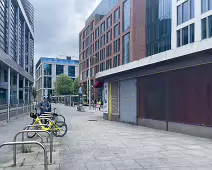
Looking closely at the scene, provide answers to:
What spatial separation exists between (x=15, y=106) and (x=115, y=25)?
37.5 metres

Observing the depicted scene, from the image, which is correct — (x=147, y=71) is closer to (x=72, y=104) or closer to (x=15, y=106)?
(x=15, y=106)

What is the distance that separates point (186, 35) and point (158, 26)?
25.9ft

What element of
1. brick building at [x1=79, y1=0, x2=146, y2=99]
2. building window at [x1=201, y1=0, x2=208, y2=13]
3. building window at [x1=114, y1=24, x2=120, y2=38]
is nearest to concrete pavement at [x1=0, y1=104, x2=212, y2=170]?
brick building at [x1=79, y1=0, x2=146, y2=99]

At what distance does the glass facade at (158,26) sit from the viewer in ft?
121

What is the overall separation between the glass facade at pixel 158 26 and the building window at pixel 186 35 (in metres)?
2.70

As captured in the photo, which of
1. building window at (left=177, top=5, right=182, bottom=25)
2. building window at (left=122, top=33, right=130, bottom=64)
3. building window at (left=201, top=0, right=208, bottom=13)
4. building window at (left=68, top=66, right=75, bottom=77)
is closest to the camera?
building window at (left=201, top=0, right=208, bottom=13)

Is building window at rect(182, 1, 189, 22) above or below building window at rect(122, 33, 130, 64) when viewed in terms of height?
above

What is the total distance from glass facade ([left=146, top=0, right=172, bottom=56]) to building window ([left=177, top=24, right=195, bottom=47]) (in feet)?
8.87

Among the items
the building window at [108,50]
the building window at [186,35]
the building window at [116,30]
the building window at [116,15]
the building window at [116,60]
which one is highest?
the building window at [116,15]

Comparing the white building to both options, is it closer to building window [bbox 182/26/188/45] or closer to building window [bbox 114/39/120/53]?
building window [bbox 114/39/120/53]

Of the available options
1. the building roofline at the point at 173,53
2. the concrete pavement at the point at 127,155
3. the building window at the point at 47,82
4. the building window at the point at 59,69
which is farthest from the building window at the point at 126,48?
the building window at the point at 47,82

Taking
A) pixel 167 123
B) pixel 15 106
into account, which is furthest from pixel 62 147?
pixel 15 106

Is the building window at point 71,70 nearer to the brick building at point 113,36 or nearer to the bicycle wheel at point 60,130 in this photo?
the brick building at point 113,36

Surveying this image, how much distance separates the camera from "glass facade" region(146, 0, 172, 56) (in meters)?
37.0
